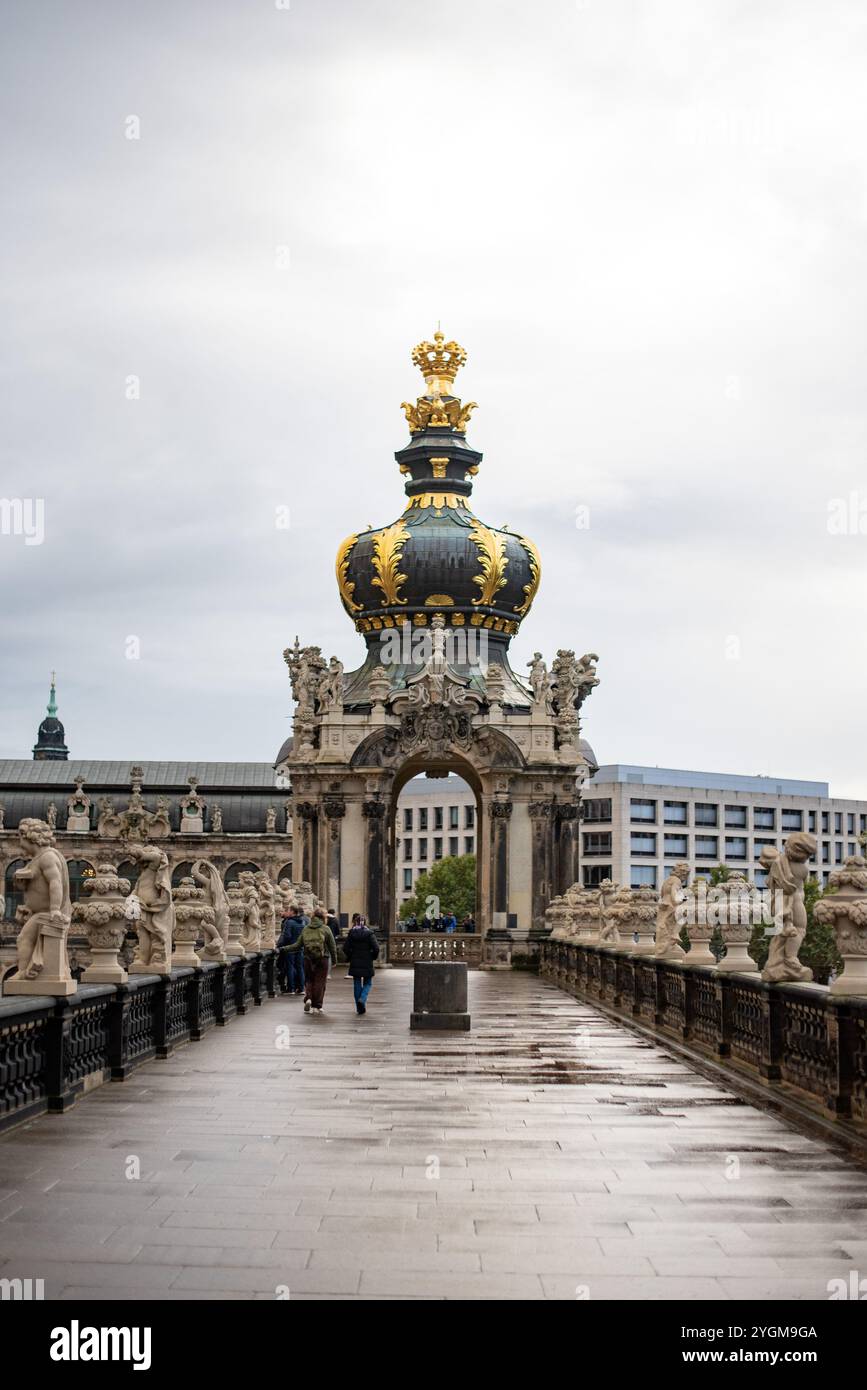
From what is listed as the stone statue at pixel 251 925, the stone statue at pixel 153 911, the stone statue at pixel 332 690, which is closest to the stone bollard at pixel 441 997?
the stone statue at pixel 153 911

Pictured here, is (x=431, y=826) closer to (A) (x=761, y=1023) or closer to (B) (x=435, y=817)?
(B) (x=435, y=817)

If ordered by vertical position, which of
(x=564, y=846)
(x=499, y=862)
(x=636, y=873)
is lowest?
(x=499, y=862)

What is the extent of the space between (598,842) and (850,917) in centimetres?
11371

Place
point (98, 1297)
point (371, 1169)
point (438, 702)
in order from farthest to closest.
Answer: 1. point (438, 702)
2. point (371, 1169)
3. point (98, 1297)

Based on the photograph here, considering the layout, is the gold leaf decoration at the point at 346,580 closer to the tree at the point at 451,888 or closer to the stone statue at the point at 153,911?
the stone statue at the point at 153,911

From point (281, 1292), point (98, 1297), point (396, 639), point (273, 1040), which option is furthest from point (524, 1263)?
point (396, 639)

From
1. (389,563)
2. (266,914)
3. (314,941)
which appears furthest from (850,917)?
(389,563)

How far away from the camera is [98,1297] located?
844 cm

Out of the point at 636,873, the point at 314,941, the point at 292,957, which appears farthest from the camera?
the point at 636,873

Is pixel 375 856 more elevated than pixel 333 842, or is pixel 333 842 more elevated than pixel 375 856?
pixel 333 842

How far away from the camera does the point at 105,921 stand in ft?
59.4
